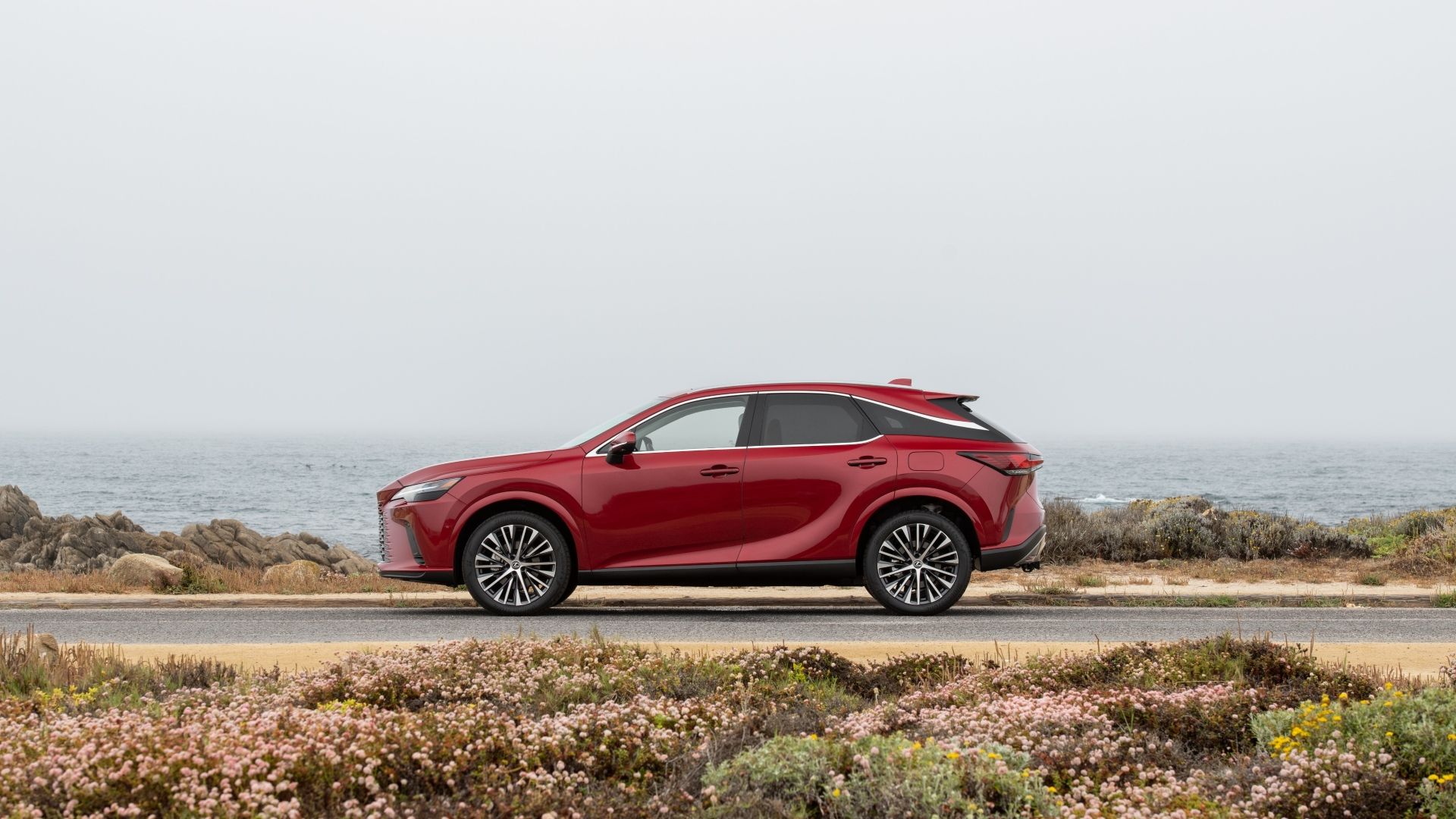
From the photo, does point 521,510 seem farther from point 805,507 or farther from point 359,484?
point 359,484

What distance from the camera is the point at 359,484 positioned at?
73125mm

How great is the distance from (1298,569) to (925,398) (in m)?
7.59

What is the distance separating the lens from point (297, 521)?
48344 mm

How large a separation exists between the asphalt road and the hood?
4.07ft

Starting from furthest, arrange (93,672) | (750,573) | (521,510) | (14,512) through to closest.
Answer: (14,512), (521,510), (750,573), (93,672)

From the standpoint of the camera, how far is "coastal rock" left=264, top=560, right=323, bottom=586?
15757 mm

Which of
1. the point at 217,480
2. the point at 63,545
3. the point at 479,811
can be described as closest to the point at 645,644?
the point at 479,811

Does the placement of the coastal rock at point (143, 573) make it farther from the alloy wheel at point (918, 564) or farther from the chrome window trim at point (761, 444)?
the alloy wheel at point (918, 564)

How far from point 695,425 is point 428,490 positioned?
2344 millimetres

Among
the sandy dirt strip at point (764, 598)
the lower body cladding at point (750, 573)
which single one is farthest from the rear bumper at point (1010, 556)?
Answer: the sandy dirt strip at point (764, 598)

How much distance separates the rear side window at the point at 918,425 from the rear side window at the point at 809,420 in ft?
0.30

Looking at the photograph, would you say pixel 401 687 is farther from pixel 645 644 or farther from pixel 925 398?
pixel 925 398

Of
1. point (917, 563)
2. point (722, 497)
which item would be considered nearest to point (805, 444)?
point (722, 497)

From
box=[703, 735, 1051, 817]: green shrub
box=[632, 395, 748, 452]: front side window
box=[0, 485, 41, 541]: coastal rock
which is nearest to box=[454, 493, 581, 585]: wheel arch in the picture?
box=[632, 395, 748, 452]: front side window
